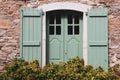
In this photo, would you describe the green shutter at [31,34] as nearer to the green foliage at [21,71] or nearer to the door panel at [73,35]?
the green foliage at [21,71]

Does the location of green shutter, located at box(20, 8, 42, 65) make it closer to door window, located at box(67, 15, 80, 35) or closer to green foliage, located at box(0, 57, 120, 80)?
green foliage, located at box(0, 57, 120, 80)

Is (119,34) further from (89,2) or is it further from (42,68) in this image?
(42,68)

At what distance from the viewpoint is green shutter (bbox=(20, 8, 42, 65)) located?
30.0ft

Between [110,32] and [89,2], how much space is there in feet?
2.96

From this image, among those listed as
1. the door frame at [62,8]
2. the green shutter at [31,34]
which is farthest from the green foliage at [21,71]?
the door frame at [62,8]

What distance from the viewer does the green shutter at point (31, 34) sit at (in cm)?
915

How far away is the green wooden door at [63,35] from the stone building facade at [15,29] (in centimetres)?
44

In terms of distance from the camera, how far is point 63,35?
9.45 m

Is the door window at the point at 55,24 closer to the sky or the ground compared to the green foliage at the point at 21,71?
closer to the sky

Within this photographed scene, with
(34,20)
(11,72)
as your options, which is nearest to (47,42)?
(34,20)

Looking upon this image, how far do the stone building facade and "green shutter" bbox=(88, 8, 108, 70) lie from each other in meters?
0.15

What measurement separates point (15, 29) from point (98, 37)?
6.70ft

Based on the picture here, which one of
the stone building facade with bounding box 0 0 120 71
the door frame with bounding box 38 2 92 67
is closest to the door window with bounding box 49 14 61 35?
the door frame with bounding box 38 2 92 67

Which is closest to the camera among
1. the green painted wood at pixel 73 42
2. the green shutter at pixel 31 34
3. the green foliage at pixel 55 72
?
the green foliage at pixel 55 72
